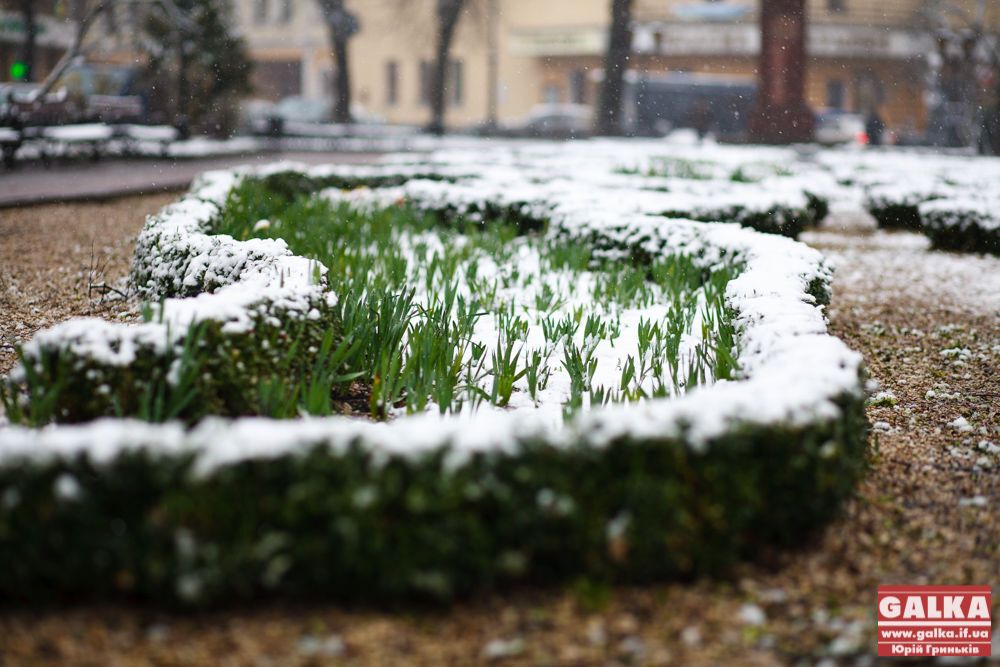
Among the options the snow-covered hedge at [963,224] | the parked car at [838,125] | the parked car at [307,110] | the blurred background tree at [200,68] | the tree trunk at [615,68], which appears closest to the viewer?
the snow-covered hedge at [963,224]

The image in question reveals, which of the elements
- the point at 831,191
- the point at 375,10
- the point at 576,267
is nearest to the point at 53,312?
the point at 576,267

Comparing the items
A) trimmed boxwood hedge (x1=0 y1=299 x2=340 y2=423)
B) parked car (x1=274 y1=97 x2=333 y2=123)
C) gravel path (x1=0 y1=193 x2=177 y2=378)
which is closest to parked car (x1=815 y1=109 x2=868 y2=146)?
parked car (x1=274 y1=97 x2=333 y2=123)

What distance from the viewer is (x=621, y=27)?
23.4m

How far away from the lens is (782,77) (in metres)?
20.8

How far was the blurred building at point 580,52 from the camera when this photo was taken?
35.8 metres

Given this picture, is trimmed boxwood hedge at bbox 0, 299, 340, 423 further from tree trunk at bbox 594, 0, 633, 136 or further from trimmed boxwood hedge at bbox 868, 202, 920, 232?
tree trunk at bbox 594, 0, 633, 136

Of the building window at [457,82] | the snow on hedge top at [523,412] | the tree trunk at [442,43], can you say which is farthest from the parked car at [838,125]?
the snow on hedge top at [523,412]

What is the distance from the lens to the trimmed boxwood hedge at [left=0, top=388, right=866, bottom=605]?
237cm

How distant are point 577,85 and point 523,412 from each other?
118ft

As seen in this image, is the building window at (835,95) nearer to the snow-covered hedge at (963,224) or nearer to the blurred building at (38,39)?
the blurred building at (38,39)

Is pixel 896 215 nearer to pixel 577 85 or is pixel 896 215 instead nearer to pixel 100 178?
pixel 100 178

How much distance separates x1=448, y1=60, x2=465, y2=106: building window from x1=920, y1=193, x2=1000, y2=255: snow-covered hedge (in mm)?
31338

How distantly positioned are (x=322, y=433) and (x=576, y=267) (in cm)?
409

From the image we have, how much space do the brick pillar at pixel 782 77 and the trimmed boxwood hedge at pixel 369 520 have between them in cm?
1920
